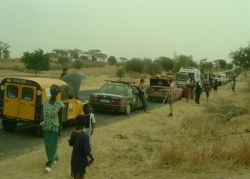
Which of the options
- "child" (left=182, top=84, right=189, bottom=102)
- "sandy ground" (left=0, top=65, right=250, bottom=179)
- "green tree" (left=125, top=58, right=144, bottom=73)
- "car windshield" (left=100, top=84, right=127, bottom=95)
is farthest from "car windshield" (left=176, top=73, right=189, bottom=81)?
"green tree" (left=125, top=58, right=144, bottom=73)

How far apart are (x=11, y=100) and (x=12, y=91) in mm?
263

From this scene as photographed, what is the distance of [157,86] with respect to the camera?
29562mm

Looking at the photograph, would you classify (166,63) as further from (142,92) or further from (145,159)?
(145,159)

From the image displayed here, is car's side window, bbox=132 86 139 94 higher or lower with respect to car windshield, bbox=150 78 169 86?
lower

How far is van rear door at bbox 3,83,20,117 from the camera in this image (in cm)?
1364

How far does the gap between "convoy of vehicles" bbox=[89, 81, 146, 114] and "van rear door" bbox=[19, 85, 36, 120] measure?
7501mm

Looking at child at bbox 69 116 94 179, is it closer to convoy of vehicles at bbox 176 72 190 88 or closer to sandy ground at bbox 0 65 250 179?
sandy ground at bbox 0 65 250 179

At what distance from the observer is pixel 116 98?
20.7 m

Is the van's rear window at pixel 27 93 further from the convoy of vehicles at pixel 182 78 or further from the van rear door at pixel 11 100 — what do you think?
the convoy of vehicles at pixel 182 78

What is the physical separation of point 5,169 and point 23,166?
45 cm

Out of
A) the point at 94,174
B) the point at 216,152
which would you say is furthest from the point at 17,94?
the point at 216,152

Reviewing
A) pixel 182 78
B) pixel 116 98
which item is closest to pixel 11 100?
pixel 116 98

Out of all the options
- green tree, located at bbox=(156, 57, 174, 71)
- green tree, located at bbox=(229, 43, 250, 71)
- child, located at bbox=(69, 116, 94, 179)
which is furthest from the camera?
green tree, located at bbox=(156, 57, 174, 71)

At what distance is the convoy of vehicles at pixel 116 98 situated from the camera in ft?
68.0
